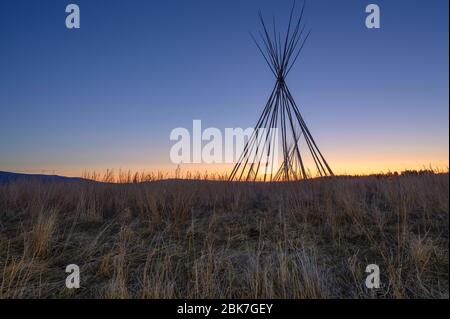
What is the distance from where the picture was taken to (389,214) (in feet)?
9.53

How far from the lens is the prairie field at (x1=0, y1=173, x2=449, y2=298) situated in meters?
1.81

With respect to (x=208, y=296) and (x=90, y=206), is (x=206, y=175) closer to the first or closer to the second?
(x=90, y=206)

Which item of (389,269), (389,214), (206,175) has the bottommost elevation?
(389,269)

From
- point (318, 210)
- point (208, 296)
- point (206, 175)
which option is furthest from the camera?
point (206, 175)

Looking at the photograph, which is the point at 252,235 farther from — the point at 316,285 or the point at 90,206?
the point at 90,206

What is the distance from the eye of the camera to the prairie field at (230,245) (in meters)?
1.81

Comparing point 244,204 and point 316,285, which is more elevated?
point 244,204

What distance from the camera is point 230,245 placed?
2.52 metres

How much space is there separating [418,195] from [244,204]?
5.32ft

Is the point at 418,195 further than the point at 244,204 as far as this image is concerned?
No
